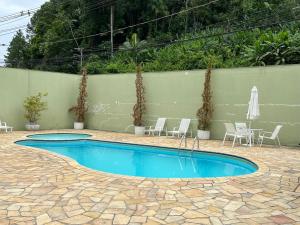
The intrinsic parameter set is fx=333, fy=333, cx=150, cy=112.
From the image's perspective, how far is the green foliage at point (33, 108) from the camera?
1486 centimetres

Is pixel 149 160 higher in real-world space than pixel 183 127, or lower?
lower

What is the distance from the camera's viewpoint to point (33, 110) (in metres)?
15.0

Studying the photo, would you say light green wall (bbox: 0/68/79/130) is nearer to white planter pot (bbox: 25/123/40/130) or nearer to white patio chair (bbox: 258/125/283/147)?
white planter pot (bbox: 25/123/40/130)

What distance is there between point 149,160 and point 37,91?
848 centimetres

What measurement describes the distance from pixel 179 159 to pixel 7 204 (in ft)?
18.8

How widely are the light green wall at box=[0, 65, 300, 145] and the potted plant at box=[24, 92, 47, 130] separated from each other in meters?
0.35

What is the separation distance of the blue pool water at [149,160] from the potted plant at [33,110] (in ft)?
11.0

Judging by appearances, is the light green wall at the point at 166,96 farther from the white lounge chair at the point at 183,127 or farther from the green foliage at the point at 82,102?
the white lounge chair at the point at 183,127

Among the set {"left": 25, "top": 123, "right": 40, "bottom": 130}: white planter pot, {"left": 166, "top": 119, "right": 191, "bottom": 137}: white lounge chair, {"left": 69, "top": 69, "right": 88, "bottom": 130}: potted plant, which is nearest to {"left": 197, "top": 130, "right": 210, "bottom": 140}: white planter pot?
{"left": 166, "top": 119, "right": 191, "bottom": 137}: white lounge chair

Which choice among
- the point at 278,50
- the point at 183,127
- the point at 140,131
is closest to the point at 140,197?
the point at 183,127

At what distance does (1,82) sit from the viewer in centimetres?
1459

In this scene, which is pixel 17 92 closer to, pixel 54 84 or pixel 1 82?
pixel 1 82

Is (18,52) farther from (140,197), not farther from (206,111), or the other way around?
(140,197)

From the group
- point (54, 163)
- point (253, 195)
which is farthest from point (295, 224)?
point (54, 163)
